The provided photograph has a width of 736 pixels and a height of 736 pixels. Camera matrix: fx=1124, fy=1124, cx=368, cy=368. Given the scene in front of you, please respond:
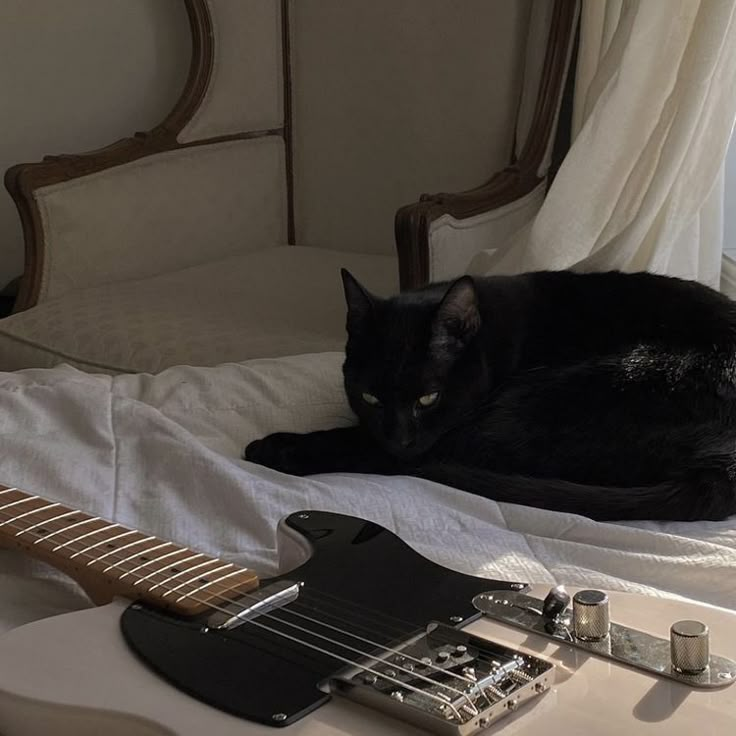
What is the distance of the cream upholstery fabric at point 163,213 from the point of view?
2055mm

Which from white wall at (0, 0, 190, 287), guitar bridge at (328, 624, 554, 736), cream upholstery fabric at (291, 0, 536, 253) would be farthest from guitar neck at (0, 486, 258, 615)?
white wall at (0, 0, 190, 287)

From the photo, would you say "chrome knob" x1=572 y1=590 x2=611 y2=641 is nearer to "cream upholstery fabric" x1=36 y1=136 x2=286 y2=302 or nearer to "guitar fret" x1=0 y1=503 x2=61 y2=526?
"guitar fret" x1=0 y1=503 x2=61 y2=526

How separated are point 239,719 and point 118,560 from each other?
0.77ft

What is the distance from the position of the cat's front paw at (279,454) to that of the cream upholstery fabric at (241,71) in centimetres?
117

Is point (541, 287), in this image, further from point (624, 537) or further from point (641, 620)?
point (641, 620)

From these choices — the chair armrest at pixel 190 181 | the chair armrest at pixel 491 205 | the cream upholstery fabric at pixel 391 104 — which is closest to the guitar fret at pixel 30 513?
the chair armrest at pixel 491 205

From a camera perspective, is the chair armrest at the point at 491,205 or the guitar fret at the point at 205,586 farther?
the chair armrest at the point at 491,205

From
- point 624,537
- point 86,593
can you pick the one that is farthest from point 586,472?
point 86,593

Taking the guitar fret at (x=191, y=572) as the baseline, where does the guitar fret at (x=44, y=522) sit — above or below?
above

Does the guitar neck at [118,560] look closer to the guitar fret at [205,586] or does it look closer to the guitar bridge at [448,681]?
the guitar fret at [205,586]

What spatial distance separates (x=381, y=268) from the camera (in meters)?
2.16

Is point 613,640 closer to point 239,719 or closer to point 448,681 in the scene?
point 448,681

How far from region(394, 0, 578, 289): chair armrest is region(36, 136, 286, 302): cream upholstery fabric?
61 cm

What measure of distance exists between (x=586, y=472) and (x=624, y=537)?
0.64 ft
